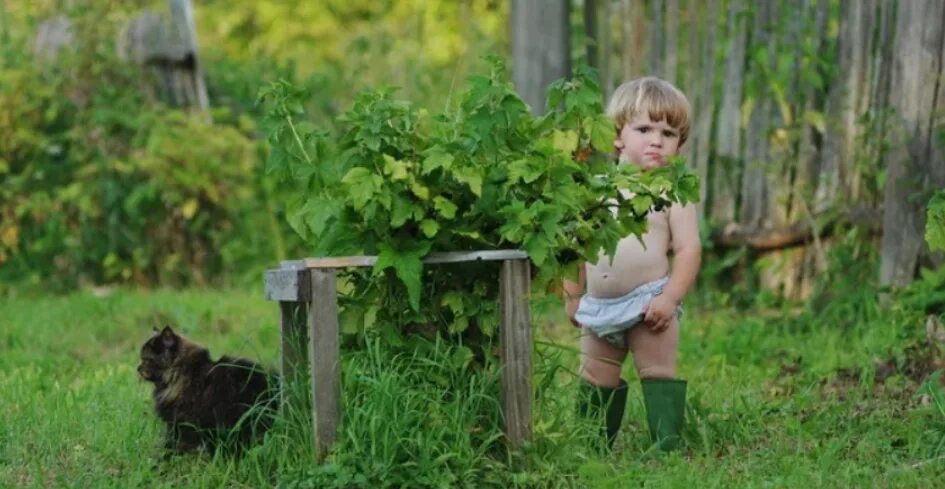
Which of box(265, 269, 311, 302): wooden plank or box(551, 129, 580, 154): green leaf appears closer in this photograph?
box(265, 269, 311, 302): wooden plank

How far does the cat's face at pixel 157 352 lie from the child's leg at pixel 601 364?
4.53 ft

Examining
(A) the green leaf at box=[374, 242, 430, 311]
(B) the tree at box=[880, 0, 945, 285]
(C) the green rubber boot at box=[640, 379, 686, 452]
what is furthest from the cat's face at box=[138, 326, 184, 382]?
(B) the tree at box=[880, 0, 945, 285]

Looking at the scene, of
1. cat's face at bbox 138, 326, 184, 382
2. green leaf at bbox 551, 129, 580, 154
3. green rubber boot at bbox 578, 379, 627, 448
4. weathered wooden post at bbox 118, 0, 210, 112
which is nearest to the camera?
green leaf at bbox 551, 129, 580, 154

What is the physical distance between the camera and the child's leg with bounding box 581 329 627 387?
18.2ft

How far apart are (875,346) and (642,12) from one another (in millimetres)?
3131

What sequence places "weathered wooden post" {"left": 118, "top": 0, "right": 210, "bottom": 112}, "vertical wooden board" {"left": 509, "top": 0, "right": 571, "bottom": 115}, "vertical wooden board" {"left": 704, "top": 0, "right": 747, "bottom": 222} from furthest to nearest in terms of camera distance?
"weathered wooden post" {"left": 118, "top": 0, "right": 210, "bottom": 112}, "vertical wooden board" {"left": 509, "top": 0, "right": 571, "bottom": 115}, "vertical wooden board" {"left": 704, "top": 0, "right": 747, "bottom": 222}

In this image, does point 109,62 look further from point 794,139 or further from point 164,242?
point 794,139

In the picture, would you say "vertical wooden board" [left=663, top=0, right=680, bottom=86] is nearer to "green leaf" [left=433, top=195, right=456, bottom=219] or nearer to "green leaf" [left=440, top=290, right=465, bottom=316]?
"green leaf" [left=440, top=290, right=465, bottom=316]

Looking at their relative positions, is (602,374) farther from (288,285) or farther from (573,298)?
(288,285)

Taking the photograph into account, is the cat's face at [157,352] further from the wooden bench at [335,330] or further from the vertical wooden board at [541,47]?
the vertical wooden board at [541,47]

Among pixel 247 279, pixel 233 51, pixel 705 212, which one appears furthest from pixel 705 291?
pixel 233 51

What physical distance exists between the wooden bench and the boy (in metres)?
0.65

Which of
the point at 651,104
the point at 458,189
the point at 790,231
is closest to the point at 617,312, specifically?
the point at 651,104

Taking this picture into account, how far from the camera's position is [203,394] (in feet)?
16.3
